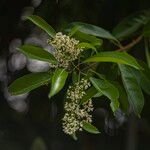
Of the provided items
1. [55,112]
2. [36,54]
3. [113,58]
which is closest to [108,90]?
[113,58]

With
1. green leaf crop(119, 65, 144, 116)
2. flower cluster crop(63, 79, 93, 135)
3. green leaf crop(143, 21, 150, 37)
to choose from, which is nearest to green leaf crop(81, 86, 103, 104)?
flower cluster crop(63, 79, 93, 135)

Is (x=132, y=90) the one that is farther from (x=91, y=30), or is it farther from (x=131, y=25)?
(x=131, y=25)

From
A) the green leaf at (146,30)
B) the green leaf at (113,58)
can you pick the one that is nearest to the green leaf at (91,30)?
the green leaf at (146,30)

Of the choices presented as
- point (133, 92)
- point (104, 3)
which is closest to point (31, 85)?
point (133, 92)

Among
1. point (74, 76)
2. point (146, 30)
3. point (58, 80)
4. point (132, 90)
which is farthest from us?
point (146, 30)

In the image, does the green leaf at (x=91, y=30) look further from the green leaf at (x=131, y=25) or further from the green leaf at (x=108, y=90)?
the green leaf at (x=108, y=90)

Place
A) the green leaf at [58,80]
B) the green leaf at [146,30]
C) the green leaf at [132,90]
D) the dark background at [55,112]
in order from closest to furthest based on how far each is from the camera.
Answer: the green leaf at [58,80] → the green leaf at [132,90] → the green leaf at [146,30] → the dark background at [55,112]

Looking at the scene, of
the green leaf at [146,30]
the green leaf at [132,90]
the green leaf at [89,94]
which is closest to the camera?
the green leaf at [89,94]
